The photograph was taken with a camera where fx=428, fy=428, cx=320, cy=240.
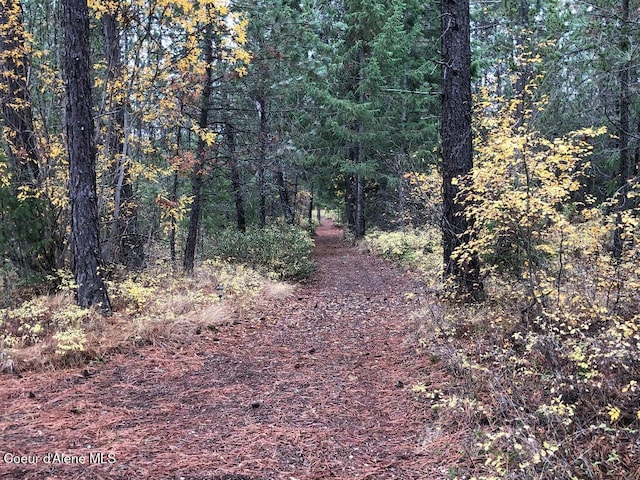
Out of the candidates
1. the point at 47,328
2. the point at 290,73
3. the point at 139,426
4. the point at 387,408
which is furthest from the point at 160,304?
the point at 290,73

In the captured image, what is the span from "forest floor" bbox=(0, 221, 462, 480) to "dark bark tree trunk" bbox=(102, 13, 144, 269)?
3.21m

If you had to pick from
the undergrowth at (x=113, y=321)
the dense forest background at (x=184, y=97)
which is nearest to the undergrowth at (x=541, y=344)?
the dense forest background at (x=184, y=97)

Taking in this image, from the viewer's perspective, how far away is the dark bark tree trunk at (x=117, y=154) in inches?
287

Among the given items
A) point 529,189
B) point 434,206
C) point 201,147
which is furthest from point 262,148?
point 529,189

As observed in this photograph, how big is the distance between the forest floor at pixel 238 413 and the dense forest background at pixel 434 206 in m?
0.38

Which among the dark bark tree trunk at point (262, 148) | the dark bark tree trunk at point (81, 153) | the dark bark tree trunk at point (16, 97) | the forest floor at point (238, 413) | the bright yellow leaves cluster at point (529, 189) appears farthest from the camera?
the dark bark tree trunk at point (262, 148)

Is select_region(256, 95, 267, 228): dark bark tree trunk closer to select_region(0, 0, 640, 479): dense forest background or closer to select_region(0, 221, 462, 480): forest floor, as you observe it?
select_region(0, 0, 640, 479): dense forest background

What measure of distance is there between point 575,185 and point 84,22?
20.6ft

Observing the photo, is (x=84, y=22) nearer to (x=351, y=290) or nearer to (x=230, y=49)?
(x=230, y=49)

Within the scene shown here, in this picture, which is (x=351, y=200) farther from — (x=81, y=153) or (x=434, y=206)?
(x=81, y=153)

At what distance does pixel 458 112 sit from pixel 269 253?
268 inches

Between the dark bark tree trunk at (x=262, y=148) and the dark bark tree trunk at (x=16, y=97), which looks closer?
the dark bark tree trunk at (x=16, y=97)

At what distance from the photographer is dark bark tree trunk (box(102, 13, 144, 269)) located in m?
7.30

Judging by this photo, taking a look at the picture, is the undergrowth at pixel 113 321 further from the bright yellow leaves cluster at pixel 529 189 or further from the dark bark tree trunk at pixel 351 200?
the dark bark tree trunk at pixel 351 200
